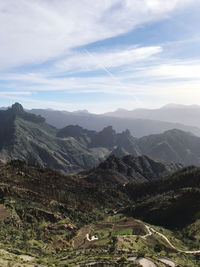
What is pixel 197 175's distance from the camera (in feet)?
642

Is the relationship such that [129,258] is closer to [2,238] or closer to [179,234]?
[2,238]

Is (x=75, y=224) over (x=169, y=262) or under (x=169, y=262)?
under

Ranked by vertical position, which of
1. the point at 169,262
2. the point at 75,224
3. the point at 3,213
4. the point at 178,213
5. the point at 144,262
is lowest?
the point at 75,224

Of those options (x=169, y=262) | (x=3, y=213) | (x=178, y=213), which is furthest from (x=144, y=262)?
(x=178, y=213)

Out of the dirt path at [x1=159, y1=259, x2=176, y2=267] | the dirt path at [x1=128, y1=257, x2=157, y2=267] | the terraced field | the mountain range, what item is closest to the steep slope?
the mountain range

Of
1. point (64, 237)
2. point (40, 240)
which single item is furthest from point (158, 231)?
point (40, 240)

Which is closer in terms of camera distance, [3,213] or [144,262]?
[144,262]

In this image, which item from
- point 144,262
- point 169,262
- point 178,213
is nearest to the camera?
point 144,262

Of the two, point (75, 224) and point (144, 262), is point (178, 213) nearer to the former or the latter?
point (75, 224)

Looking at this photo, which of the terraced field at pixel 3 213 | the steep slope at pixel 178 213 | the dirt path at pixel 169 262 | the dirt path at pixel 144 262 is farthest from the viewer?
the steep slope at pixel 178 213

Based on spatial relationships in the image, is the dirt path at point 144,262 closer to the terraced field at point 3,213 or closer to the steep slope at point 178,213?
the steep slope at point 178,213

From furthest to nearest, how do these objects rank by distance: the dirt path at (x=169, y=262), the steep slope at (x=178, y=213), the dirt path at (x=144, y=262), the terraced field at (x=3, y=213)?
the steep slope at (x=178, y=213) < the terraced field at (x=3, y=213) < the dirt path at (x=169, y=262) < the dirt path at (x=144, y=262)

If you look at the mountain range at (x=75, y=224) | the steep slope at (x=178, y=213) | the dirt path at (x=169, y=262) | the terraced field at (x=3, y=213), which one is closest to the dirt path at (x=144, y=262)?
the mountain range at (x=75, y=224)

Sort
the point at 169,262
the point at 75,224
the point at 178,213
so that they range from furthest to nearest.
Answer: the point at 178,213, the point at 75,224, the point at 169,262
